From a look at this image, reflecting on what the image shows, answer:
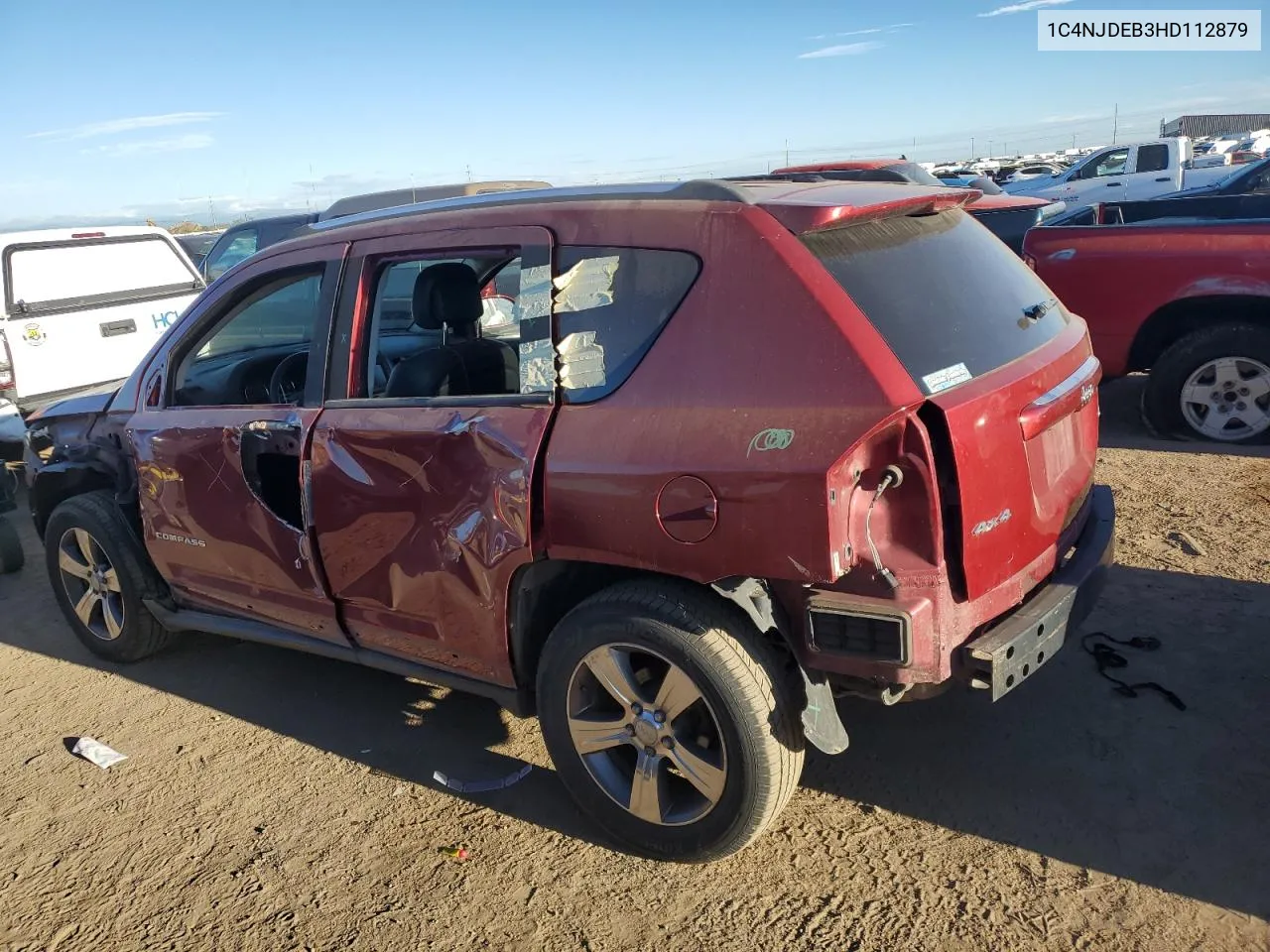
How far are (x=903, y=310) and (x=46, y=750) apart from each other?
371 centimetres

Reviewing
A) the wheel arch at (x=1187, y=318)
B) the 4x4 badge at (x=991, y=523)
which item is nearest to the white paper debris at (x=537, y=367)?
the 4x4 badge at (x=991, y=523)

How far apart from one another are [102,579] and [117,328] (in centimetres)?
435

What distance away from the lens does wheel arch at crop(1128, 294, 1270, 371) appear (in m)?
6.17

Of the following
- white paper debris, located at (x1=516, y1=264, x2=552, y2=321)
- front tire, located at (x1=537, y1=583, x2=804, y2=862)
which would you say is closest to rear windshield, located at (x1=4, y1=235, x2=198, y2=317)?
white paper debris, located at (x1=516, y1=264, x2=552, y2=321)

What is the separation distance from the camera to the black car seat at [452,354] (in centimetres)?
343

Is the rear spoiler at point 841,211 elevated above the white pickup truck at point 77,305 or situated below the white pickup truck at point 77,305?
above

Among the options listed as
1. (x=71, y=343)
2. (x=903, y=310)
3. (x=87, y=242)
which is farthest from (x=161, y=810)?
(x=87, y=242)

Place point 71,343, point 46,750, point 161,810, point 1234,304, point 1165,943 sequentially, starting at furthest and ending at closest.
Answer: point 71,343 → point 1234,304 → point 46,750 → point 161,810 → point 1165,943

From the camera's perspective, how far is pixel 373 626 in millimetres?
3525

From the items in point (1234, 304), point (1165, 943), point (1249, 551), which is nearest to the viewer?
point (1165, 943)

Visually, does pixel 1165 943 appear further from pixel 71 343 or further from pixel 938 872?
pixel 71 343

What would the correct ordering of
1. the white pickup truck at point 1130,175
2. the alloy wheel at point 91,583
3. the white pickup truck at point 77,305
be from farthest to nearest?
the white pickup truck at point 1130,175 → the white pickup truck at point 77,305 → the alloy wheel at point 91,583

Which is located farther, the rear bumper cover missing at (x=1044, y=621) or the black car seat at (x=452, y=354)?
the black car seat at (x=452, y=354)

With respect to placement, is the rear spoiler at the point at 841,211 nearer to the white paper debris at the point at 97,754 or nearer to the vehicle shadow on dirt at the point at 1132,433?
the white paper debris at the point at 97,754
